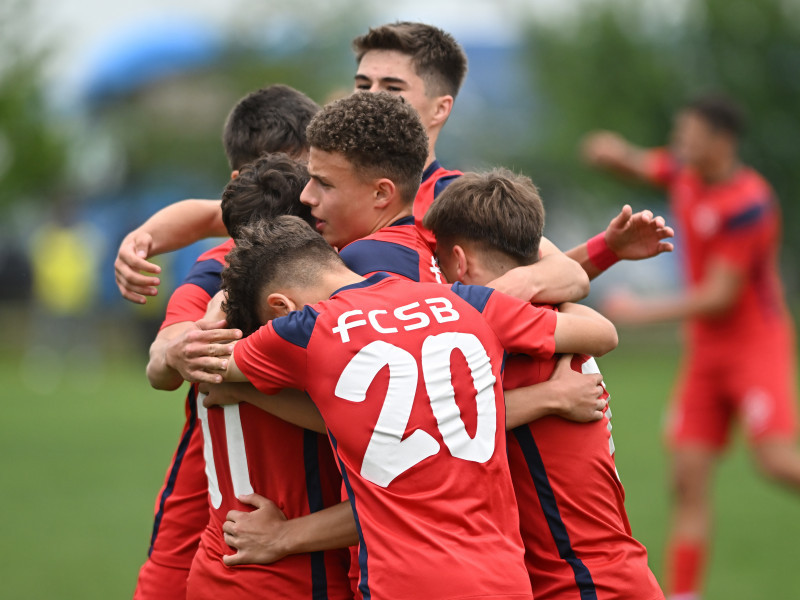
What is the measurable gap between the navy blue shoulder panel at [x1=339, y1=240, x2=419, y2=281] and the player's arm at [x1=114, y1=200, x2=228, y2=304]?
863 mm

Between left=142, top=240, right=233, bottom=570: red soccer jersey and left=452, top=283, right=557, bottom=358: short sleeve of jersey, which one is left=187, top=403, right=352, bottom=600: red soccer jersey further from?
left=452, top=283, right=557, bottom=358: short sleeve of jersey

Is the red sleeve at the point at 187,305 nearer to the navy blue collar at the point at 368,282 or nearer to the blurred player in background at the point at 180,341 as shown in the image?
the blurred player in background at the point at 180,341

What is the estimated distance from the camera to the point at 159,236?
13.4ft

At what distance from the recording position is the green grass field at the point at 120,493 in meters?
7.64

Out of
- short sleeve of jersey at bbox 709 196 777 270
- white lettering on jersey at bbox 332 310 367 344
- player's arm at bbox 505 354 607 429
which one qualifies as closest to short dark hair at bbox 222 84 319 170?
white lettering on jersey at bbox 332 310 367 344

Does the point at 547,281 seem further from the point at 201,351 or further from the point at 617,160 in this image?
the point at 617,160

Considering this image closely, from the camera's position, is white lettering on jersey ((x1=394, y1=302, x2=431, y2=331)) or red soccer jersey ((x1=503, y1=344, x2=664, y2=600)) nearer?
white lettering on jersey ((x1=394, y1=302, x2=431, y2=331))

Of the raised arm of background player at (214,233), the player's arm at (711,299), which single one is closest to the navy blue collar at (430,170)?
the raised arm of background player at (214,233)

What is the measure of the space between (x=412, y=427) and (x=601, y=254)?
131cm

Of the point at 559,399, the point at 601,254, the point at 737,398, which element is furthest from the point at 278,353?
the point at 737,398

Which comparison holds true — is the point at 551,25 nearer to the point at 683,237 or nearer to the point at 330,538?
the point at 683,237

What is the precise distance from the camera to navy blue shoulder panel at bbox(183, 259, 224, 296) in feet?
11.8

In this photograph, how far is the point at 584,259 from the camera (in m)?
3.93

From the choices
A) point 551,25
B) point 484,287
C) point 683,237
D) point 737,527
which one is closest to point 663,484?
point 737,527
